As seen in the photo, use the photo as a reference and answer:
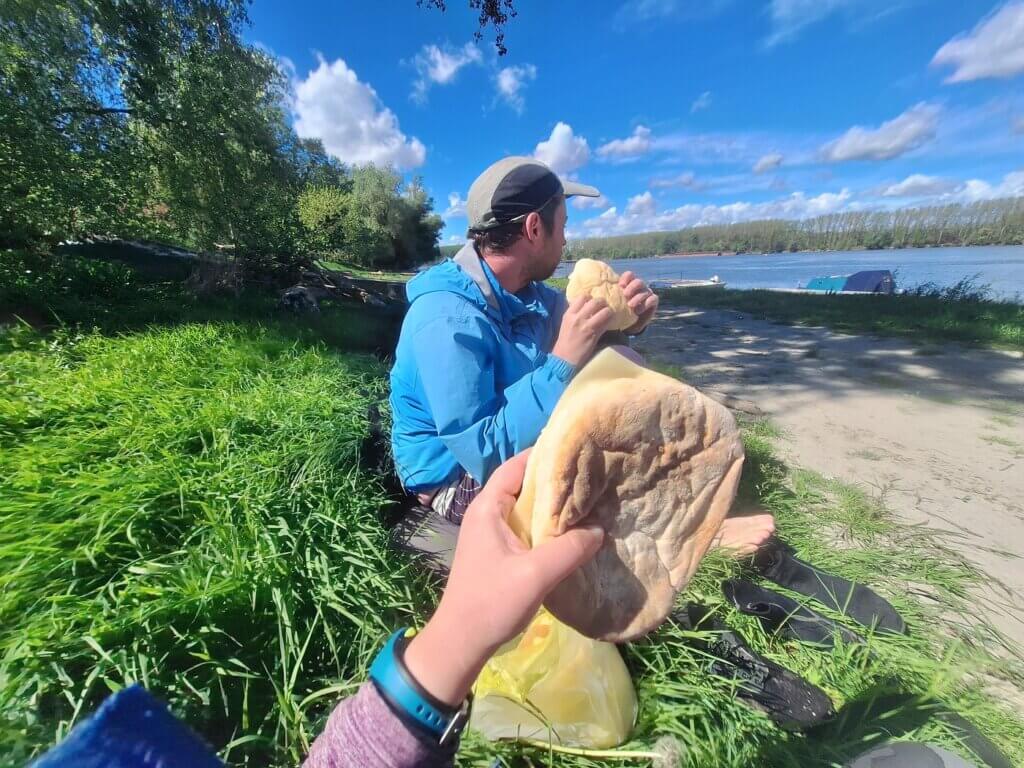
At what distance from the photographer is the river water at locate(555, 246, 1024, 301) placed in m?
20.8

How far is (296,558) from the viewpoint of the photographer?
182 centimetres

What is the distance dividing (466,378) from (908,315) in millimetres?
12253

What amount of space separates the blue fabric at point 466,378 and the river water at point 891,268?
74 centimetres

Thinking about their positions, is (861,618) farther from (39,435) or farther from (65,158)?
(65,158)

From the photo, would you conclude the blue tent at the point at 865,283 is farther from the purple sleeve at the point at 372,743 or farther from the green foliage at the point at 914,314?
the purple sleeve at the point at 372,743

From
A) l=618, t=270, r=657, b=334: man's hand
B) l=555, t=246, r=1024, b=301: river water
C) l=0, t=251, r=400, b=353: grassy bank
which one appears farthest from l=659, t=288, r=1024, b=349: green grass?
l=0, t=251, r=400, b=353: grassy bank

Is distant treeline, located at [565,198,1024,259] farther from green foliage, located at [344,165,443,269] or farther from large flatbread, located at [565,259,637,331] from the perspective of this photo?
large flatbread, located at [565,259,637,331]

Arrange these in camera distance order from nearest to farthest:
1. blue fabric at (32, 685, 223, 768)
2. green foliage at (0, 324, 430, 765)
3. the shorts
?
1. blue fabric at (32, 685, 223, 768)
2. green foliage at (0, 324, 430, 765)
3. the shorts

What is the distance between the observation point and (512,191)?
6.97ft

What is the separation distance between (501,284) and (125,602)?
1.81 m

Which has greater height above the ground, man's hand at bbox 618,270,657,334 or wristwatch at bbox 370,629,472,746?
man's hand at bbox 618,270,657,334

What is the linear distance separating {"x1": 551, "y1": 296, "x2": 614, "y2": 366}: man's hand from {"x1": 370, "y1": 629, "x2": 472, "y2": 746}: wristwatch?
118 centimetres

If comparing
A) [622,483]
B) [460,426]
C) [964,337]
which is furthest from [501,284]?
[964,337]

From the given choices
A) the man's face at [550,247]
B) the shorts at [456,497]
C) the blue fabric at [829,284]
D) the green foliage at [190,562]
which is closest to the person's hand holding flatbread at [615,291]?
the man's face at [550,247]
